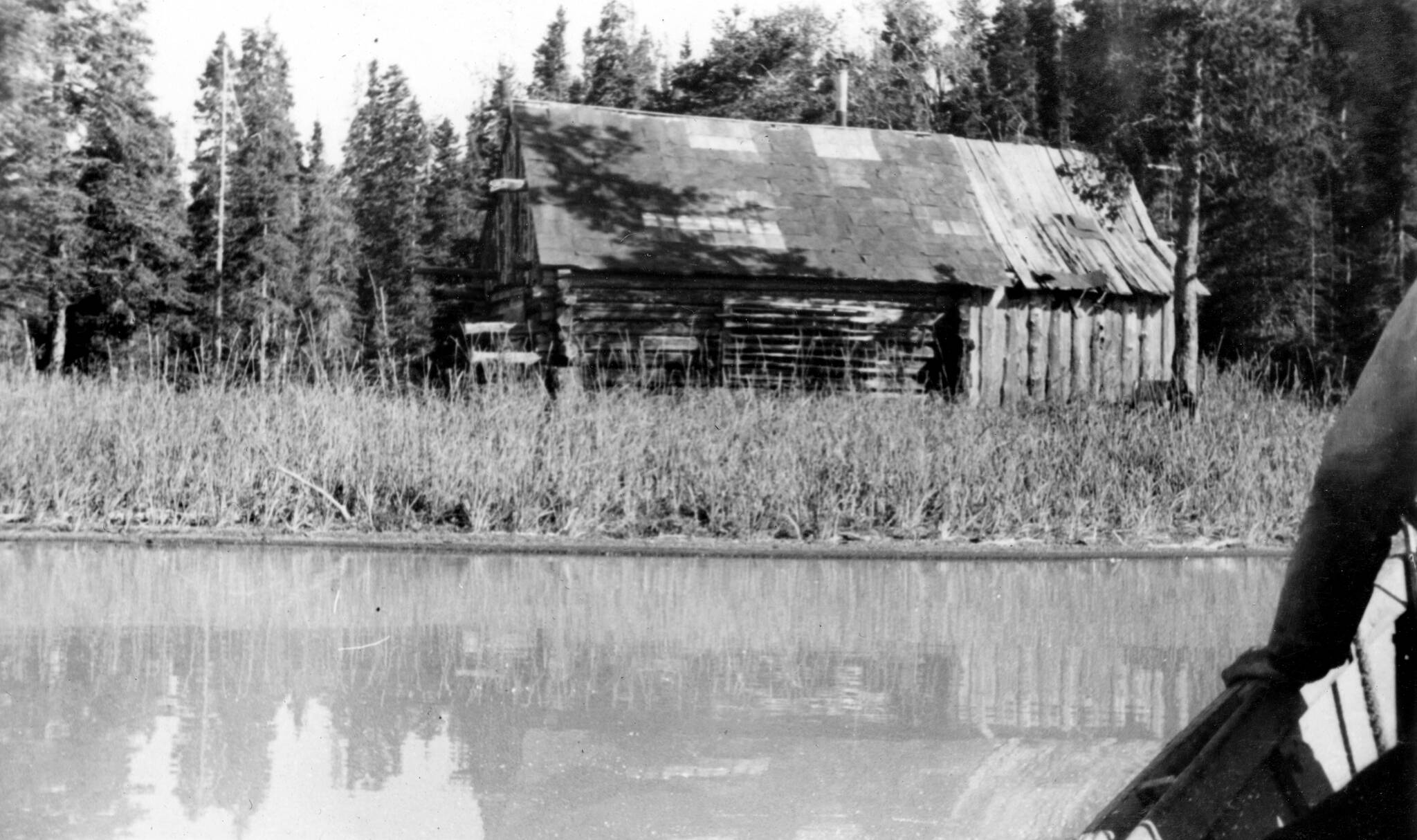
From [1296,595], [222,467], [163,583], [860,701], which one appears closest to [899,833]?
[860,701]

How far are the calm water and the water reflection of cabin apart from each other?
34.8 feet

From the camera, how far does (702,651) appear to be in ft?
23.6

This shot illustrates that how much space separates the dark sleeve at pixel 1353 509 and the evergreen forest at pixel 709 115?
38.8 ft

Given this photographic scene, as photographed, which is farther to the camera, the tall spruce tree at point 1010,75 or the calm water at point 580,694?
the tall spruce tree at point 1010,75

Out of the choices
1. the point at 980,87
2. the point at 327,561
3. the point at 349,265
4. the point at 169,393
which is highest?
the point at 980,87

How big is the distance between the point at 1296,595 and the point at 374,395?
11.5 metres

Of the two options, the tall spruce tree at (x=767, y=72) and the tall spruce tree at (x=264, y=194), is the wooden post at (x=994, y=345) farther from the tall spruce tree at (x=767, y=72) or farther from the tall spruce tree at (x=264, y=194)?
the tall spruce tree at (x=264, y=194)

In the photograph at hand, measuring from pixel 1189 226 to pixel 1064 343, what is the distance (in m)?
2.48

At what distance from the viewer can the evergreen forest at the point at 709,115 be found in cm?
2150

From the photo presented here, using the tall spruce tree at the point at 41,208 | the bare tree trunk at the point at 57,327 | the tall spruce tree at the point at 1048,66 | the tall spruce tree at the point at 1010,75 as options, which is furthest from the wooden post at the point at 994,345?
the bare tree trunk at the point at 57,327

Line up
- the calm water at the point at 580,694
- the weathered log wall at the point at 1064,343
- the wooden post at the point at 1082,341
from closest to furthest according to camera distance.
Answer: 1. the calm water at the point at 580,694
2. the weathered log wall at the point at 1064,343
3. the wooden post at the point at 1082,341

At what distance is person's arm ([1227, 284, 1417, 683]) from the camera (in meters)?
1.75

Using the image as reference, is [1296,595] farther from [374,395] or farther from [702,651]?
[374,395]

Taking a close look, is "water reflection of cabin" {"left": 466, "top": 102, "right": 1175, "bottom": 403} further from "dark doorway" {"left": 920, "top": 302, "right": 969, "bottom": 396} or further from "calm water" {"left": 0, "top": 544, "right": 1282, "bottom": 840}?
"calm water" {"left": 0, "top": 544, "right": 1282, "bottom": 840}
